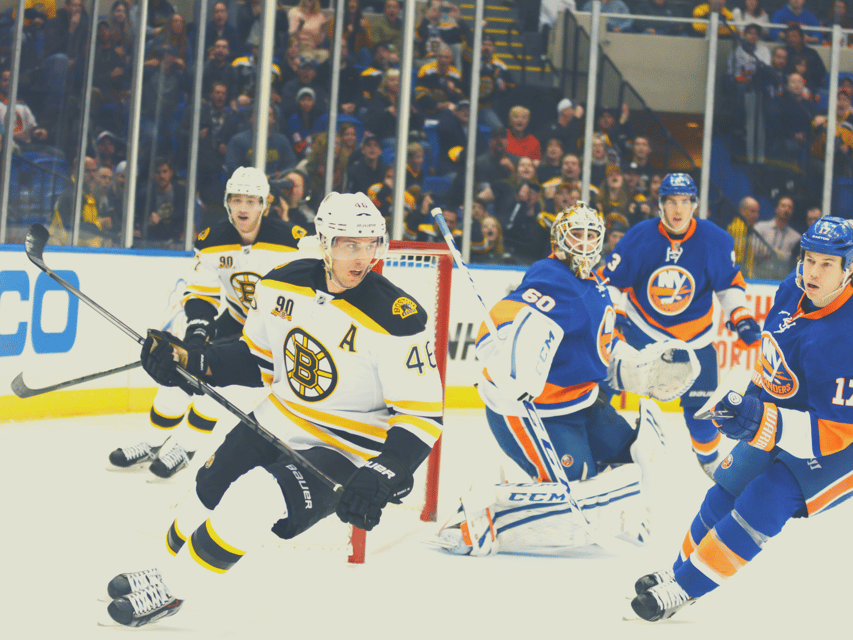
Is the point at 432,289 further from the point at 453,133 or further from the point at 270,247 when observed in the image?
the point at 453,133

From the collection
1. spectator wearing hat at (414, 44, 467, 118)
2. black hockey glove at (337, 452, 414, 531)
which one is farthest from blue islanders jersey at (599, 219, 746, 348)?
spectator wearing hat at (414, 44, 467, 118)

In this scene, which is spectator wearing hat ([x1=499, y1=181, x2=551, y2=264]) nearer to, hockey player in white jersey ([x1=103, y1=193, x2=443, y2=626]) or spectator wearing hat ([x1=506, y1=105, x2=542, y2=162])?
spectator wearing hat ([x1=506, y1=105, x2=542, y2=162])

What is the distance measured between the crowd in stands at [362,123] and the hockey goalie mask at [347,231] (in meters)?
3.81

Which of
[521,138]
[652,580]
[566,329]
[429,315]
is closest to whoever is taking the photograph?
[652,580]

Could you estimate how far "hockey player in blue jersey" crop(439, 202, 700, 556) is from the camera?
308 cm

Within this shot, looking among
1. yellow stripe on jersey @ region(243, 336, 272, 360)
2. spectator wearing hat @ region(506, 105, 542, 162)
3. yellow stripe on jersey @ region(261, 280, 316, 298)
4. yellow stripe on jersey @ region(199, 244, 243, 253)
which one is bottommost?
yellow stripe on jersey @ region(243, 336, 272, 360)

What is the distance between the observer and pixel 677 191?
4156 mm

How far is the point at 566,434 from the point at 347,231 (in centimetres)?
125

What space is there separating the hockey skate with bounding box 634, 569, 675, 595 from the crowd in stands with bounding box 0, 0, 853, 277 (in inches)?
162

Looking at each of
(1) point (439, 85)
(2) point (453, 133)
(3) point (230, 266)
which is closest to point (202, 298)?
(3) point (230, 266)

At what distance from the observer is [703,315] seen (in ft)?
14.1

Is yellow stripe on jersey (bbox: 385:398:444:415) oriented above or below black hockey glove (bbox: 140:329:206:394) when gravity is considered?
below

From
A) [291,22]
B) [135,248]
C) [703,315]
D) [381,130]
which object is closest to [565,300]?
[703,315]

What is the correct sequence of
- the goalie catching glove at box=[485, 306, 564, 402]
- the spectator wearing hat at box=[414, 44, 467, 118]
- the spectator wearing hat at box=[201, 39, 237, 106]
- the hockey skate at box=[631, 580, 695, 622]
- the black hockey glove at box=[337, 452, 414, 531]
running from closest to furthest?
the black hockey glove at box=[337, 452, 414, 531] → the hockey skate at box=[631, 580, 695, 622] → the goalie catching glove at box=[485, 306, 564, 402] → the spectator wearing hat at box=[201, 39, 237, 106] → the spectator wearing hat at box=[414, 44, 467, 118]
